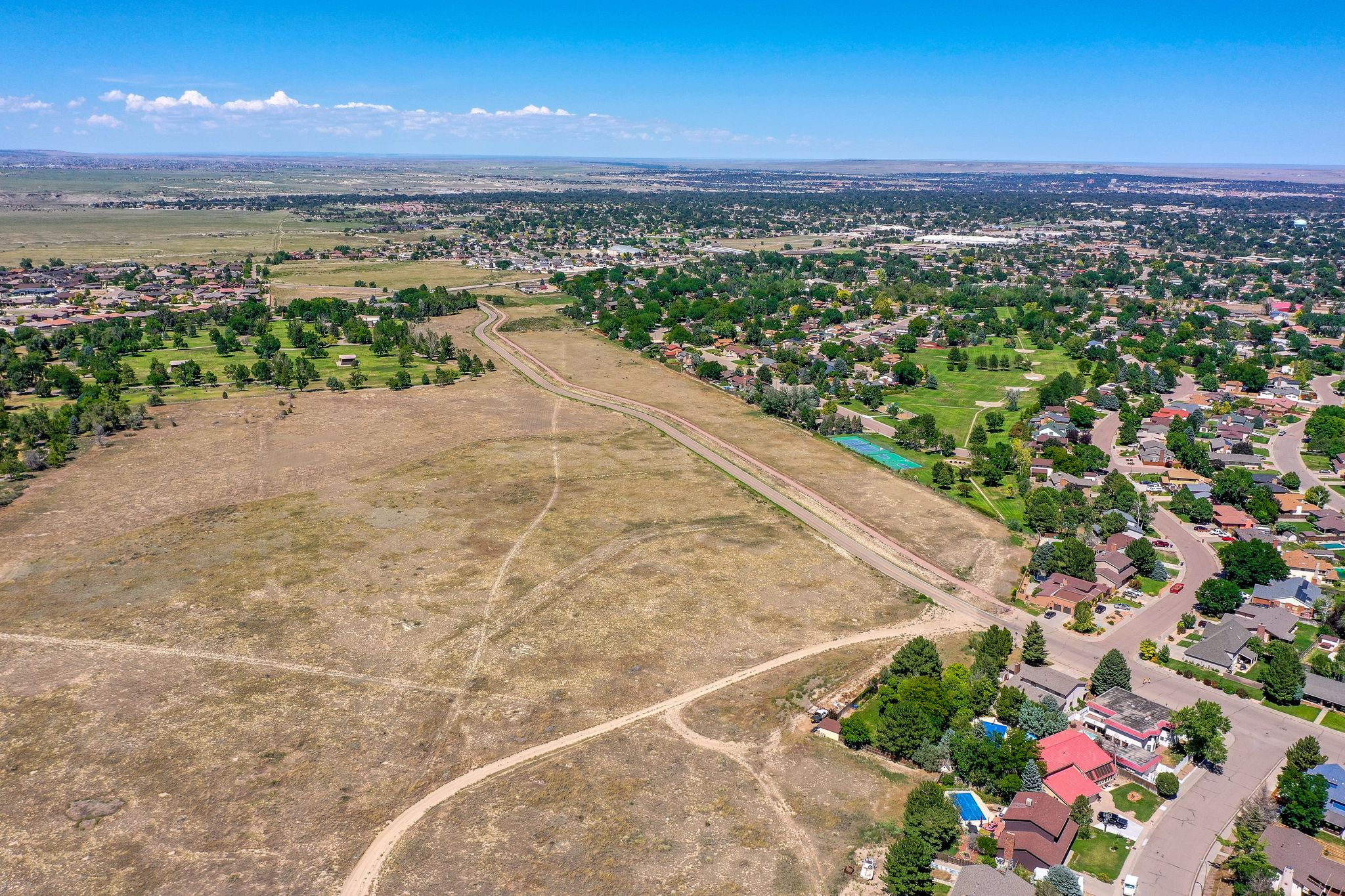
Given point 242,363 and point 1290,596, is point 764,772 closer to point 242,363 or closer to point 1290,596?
point 1290,596

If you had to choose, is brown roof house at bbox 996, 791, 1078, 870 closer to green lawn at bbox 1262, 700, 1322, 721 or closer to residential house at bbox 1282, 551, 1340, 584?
green lawn at bbox 1262, 700, 1322, 721

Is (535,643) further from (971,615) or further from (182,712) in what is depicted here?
(971,615)

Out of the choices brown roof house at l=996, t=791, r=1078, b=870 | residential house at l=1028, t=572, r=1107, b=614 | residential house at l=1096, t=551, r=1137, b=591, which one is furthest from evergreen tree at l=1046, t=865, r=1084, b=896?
residential house at l=1096, t=551, r=1137, b=591

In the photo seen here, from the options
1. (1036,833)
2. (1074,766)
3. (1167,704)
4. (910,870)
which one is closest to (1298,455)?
(1167,704)

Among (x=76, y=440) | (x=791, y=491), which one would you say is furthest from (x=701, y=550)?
(x=76, y=440)

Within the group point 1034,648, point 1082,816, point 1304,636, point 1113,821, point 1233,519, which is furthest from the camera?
point 1233,519

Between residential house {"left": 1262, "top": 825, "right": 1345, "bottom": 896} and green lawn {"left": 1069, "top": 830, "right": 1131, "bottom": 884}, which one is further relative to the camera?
green lawn {"left": 1069, "top": 830, "right": 1131, "bottom": 884}
